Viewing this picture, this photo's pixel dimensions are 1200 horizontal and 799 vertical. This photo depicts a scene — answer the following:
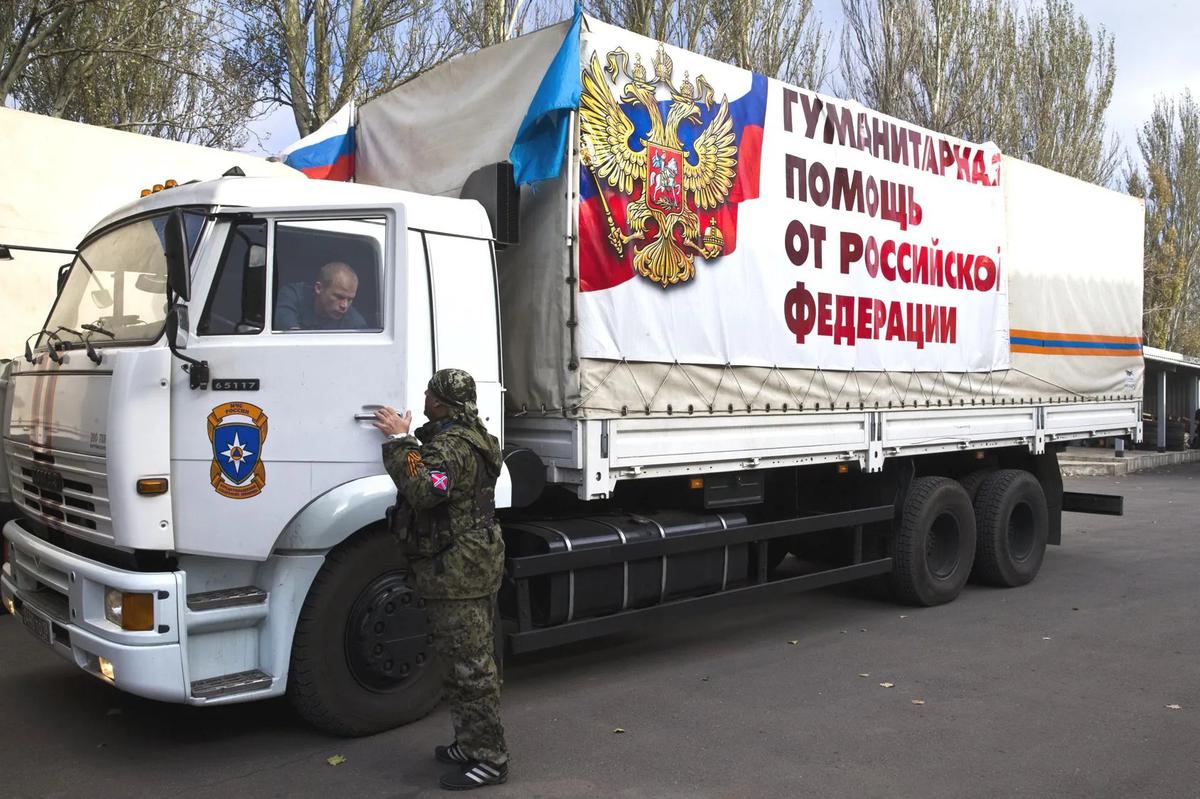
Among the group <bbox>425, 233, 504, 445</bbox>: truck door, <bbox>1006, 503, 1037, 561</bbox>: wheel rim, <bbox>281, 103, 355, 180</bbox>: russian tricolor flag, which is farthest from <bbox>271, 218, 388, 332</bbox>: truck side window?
<bbox>1006, 503, 1037, 561</bbox>: wheel rim

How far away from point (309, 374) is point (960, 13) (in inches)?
874

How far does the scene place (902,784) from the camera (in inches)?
165

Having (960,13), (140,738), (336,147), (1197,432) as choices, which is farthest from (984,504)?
(1197,432)

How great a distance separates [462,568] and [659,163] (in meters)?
2.60

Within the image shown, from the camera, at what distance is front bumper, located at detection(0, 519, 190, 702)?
3992 millimetres

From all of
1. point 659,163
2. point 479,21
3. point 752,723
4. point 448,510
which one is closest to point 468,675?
point 448,510

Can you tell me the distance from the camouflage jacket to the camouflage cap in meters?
0.09

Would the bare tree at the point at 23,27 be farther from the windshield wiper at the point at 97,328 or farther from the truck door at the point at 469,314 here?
the truck door at the point at 469,314

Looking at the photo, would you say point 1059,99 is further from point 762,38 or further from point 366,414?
point 366,414

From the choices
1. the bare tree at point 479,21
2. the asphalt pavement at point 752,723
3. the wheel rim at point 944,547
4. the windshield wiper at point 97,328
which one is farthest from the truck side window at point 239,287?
the bare tree at point 479,21

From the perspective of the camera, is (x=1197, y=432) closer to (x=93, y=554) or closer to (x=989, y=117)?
(x=989, y=117)

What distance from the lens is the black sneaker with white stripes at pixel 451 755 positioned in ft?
13.4

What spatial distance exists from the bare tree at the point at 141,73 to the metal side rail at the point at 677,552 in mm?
9316

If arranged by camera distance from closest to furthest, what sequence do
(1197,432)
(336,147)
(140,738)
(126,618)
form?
1. (126,618)
2. (140,738)
3. (336,147)
4. (1197,432)
